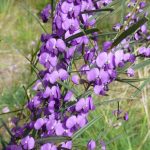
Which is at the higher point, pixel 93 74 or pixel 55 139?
pixel 93 74

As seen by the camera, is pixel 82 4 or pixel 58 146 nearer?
pixel 82 4

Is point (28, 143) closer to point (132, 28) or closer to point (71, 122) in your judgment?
point (71, 122)

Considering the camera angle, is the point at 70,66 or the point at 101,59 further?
the point at 70,66

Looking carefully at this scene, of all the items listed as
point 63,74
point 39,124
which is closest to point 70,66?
point 63,74

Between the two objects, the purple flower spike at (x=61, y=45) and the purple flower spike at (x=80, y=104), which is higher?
the purple flower spike at (x=61, y=45)

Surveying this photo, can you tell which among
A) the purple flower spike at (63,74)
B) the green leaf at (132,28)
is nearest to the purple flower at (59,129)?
the purple flower spike at (63,74)

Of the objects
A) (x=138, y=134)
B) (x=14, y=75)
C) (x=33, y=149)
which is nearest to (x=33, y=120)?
(x=33, y=149)

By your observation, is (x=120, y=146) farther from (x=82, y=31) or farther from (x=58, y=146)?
(x=82, y=31)

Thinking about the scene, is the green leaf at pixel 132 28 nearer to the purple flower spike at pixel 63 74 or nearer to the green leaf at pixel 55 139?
the purple flower spike at pixel 63 74
